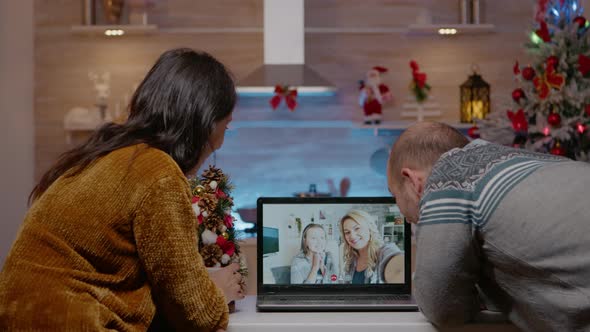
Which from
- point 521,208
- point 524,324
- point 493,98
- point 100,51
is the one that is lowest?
point 524,324

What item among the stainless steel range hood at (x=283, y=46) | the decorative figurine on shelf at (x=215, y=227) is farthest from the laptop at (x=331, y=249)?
the stainless steel range hood at (x=283, y=46)

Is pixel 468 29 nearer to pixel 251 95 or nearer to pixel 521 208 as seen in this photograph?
pixel 251 95

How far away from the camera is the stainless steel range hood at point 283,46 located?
457cm

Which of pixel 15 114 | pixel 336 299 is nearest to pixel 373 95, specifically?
pixel 15 114

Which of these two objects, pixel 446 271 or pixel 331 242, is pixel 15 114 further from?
pixel 446 271

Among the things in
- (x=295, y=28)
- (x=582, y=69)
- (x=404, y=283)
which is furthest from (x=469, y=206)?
(x=295, y=28)

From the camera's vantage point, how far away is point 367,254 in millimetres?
1869

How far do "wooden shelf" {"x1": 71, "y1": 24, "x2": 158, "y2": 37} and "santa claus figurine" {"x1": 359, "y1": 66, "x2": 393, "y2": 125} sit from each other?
1.34 meters

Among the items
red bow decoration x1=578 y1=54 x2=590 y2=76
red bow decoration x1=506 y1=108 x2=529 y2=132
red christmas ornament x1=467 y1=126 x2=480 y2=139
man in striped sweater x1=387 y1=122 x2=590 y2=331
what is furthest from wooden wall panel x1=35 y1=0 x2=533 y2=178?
man in striped sweater x1=387 y1=122 x2=590 y2=331

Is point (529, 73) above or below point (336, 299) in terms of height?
above

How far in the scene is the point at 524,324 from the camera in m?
1.48

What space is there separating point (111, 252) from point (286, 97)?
3.38 m

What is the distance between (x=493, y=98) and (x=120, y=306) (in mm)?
3955

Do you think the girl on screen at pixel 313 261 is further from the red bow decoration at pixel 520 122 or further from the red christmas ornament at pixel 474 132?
the red christmas ornament at pixel 474 132
